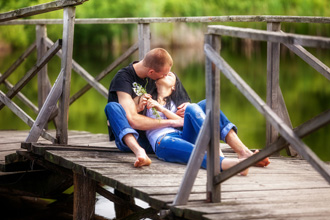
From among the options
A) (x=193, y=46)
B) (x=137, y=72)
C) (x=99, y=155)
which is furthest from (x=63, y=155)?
(x=193, y=46)

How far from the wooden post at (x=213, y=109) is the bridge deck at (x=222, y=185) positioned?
0.15m

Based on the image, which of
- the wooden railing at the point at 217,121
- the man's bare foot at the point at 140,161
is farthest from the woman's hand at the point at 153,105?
the wooden railing at the point at 217,121

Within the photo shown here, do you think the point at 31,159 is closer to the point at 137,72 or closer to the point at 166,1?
the point at 137,72

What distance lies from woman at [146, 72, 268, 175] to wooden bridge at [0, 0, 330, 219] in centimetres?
10

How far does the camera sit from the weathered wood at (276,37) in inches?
116

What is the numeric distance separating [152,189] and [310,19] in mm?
1981

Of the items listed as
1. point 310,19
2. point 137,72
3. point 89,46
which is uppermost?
point 310,19

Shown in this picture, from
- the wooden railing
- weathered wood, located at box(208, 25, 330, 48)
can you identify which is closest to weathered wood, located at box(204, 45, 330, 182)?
the wooden railing

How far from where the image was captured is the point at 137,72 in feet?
16.5

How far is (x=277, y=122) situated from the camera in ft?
10.4

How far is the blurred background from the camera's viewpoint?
1620cm

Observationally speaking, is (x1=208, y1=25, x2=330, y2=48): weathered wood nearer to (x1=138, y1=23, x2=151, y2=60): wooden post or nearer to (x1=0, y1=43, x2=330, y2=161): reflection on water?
(x1=138, y1=23, x2=151, y2=60): wooden post

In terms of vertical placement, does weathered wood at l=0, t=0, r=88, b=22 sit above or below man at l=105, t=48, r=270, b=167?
above

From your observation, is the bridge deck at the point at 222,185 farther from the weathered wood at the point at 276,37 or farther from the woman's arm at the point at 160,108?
the weathered wood at the point at 276,37
